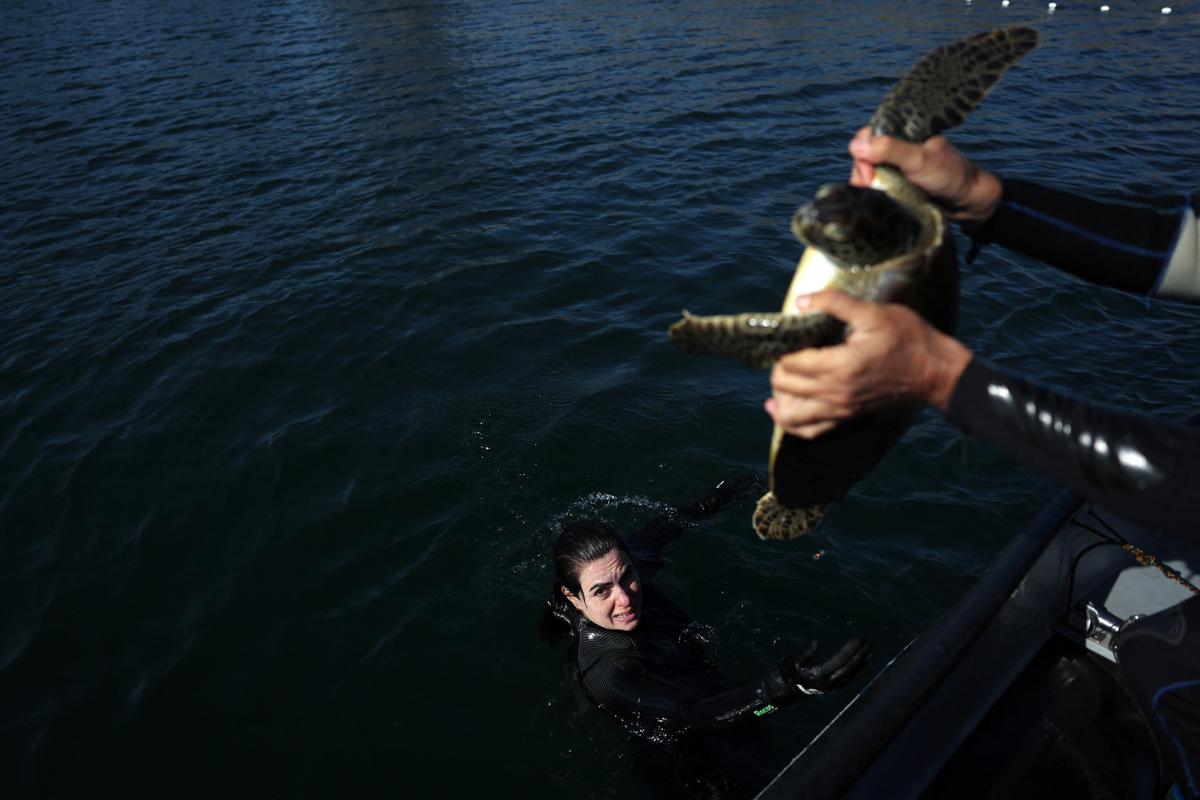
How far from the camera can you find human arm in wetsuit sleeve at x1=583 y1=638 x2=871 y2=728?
14.1 ft

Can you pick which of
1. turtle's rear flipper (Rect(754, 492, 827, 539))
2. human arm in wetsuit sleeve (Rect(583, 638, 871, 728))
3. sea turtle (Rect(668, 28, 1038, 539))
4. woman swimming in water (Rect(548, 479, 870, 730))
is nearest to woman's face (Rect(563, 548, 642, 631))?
woman swimming in water (Rect(548, 479, 870, 730))

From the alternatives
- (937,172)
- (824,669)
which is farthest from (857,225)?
(824,669)

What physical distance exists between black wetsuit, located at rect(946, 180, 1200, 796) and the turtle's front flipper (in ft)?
1.35

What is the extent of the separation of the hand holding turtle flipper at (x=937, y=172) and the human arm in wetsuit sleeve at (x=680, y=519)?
3.90 metres

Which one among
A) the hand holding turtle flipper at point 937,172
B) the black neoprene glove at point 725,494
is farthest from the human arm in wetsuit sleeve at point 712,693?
the hand holding turtle flipper at point 937,172

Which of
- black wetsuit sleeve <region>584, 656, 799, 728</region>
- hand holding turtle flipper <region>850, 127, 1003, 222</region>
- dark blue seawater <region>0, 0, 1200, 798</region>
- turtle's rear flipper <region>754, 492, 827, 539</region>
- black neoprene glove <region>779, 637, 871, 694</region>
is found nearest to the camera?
hand holding turtle flipper <region>850, 127, 1003, 222</region>

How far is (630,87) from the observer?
17.4m

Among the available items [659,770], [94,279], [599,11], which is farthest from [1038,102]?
[94,279]

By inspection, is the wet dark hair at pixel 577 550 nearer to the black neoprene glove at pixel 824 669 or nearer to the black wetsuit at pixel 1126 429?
the black neoprene glove at pixel 824 669

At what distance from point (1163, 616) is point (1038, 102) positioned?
14950mm

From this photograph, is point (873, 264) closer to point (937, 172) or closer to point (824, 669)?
point (937, 172)

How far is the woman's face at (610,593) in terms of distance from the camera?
5.22 meters

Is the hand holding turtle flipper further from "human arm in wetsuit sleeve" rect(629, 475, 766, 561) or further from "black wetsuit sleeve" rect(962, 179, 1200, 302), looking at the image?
"human arm in wetsuit sleeve" rect(629, 475, 766, 561)

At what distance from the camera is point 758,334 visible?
251cm
